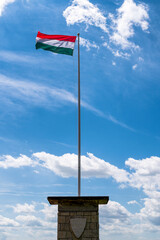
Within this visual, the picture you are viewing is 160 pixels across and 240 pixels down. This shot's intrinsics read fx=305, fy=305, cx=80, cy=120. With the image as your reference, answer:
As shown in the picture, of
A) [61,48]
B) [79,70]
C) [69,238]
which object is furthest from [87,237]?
[61,48]

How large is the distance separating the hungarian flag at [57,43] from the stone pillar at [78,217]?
8276 millimetres

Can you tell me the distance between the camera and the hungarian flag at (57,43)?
17.5 metres

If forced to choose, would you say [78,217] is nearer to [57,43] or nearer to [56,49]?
[56,49]

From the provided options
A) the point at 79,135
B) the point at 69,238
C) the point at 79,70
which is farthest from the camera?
the point at 79,70

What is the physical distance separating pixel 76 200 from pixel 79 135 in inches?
132

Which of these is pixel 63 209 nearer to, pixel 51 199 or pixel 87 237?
pixel 51 199

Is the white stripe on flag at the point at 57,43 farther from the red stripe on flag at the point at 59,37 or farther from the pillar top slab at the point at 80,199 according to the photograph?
the pillar top slab at the point at 80,199

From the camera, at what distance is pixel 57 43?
17641 mm

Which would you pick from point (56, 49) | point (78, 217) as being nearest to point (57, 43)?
point (56, 49)

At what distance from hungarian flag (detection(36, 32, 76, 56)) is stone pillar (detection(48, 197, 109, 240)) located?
8.28 meters

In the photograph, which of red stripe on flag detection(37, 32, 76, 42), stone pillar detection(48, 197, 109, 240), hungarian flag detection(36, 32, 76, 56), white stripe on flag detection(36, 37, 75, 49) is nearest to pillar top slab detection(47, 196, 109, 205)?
stone pillar detection(48, 197, 109, 240)

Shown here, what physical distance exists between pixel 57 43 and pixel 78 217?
31.8 ft

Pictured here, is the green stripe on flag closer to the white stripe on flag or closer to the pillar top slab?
the white stripe on flag

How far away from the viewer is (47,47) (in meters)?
17.5
